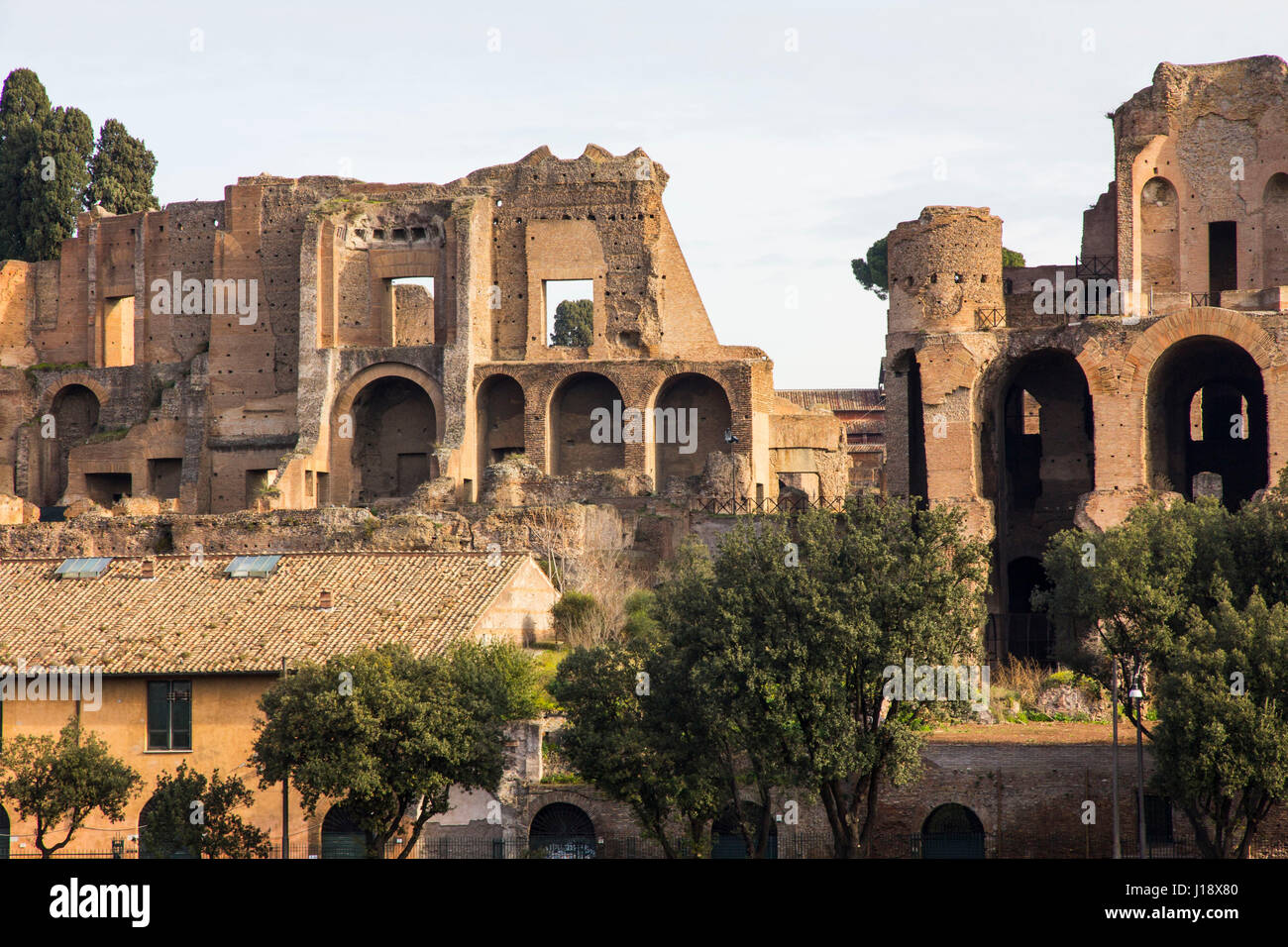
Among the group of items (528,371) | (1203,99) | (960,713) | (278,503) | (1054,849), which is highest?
(1203,99)

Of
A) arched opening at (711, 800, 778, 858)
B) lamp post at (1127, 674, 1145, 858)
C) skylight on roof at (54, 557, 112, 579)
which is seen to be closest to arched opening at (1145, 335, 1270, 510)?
lamp post at (1127, 674, 1145, 858)

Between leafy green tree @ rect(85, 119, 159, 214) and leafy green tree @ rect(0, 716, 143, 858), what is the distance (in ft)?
100

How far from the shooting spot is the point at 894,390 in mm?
40562

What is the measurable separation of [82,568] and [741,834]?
42.2 feet

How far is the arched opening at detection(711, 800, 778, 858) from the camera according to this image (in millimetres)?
26688

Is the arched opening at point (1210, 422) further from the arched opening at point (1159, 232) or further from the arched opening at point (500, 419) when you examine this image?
the arched opening at point (500, 419)

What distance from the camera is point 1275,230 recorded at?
41.9 meters

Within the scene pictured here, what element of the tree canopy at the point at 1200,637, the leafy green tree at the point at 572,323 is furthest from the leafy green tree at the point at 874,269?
the tree canopy at the point at 1200,637

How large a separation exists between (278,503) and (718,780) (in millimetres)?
19429

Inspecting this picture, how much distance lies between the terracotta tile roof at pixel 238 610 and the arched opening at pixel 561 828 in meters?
2.97

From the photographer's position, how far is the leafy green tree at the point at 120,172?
5500 cm

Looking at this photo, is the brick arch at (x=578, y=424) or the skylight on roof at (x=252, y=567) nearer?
the skylight on roof at (x=252, y=567)
